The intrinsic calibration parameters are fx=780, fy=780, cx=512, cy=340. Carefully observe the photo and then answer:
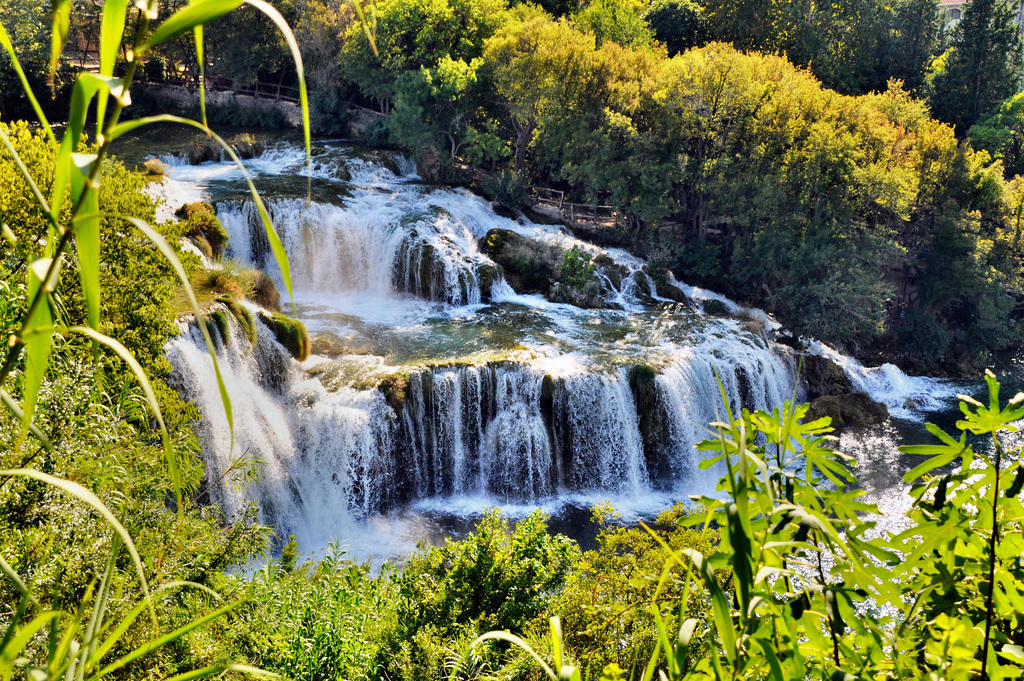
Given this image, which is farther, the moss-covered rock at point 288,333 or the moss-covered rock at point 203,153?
the moss-covered rock at point 203,153

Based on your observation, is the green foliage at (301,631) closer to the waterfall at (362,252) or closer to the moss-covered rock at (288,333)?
the moss-covered rock at (288,333)

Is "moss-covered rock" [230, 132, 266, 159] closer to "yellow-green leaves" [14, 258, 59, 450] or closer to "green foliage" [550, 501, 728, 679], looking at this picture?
"green foliage" [550, 501, 728, 679]

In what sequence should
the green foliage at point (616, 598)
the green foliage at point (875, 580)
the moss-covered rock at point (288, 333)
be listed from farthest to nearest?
the moss-covered rock at point (288, 333)
the green foliage at point (616, 598)
the green foliage at point (875, 580)

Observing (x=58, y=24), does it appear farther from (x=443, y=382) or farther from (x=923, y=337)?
(x=923, y=337)

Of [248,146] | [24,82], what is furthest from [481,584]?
[248,146]

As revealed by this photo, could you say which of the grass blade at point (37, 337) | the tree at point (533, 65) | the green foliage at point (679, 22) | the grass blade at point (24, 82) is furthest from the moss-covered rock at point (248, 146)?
the grass blade at point (37, 337)

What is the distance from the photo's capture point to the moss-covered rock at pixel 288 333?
14.3 m

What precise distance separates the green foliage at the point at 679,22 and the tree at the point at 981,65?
933 cm

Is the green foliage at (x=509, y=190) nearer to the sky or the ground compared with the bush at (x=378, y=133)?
nearer to the ground

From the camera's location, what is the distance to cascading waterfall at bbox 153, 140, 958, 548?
1332 cm

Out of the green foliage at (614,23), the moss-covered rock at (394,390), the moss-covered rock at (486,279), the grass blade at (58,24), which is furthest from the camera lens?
the green foliage at (614,23)

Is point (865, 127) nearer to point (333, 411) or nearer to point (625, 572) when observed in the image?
point (333, 411)

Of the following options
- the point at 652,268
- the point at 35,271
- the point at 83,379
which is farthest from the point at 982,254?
the point at 35,271

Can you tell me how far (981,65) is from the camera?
2967 centimetres
